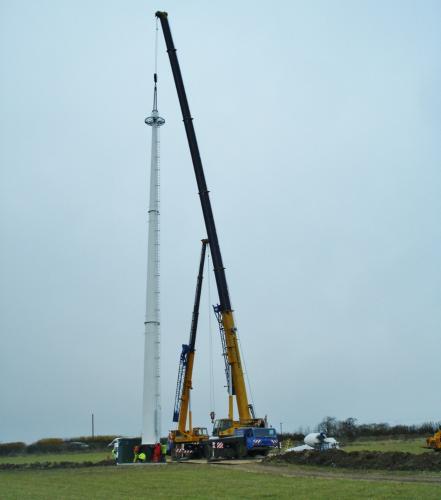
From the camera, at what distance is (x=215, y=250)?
3928 cm

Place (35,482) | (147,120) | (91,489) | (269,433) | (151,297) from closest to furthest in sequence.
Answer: (91,489)
(35,482)
(269,433)
(151,297)
(147,120)

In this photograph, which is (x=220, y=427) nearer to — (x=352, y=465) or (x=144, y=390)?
(x=144, y=390)

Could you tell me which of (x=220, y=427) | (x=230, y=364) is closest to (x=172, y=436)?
(x=220, y=427)

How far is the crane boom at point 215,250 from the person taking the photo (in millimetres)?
37125

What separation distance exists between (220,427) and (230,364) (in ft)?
13.4

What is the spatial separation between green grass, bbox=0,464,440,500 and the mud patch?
4328 mm

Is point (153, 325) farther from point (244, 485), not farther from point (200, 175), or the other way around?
point (244, 485)

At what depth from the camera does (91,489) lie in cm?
2139

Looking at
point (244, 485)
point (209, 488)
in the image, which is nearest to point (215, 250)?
point (244, 485)

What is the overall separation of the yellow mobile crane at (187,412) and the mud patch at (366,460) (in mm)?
9236

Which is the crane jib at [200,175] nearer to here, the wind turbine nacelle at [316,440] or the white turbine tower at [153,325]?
the white turbine tower at [153,325]

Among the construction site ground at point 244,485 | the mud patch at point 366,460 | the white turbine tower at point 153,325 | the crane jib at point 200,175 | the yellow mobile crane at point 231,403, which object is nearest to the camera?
the construction site ground at point 244,485

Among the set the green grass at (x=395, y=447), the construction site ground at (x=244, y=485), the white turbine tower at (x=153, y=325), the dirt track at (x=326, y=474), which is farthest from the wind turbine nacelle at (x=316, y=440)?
the construction site ground at (x=244, y=485)

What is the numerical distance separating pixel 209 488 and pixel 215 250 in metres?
20.5
